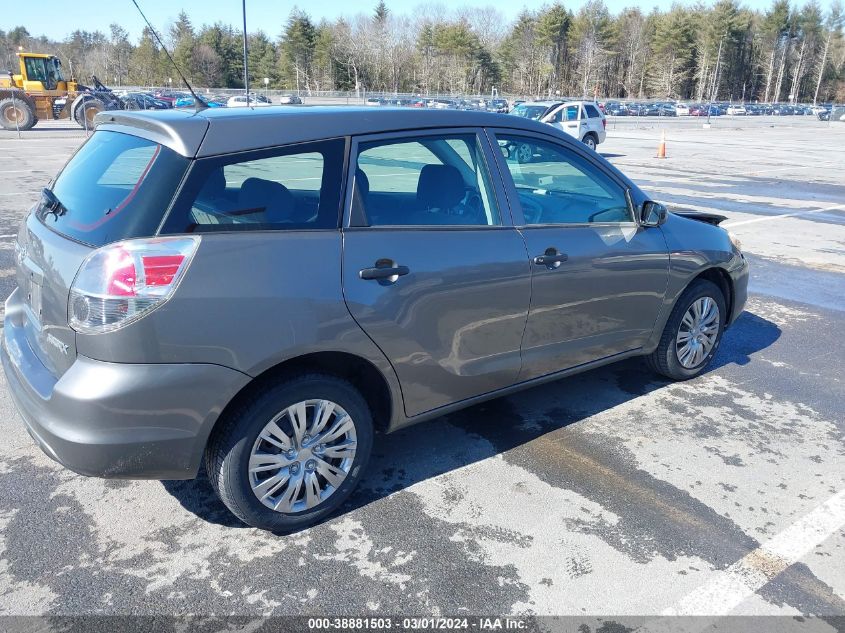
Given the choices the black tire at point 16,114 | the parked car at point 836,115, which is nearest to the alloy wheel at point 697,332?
the black tire at point 16,114

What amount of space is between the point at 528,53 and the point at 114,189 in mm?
110309

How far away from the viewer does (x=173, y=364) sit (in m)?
2.49

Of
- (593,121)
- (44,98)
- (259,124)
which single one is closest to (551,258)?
(259,124)

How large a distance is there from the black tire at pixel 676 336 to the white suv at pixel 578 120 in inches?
750

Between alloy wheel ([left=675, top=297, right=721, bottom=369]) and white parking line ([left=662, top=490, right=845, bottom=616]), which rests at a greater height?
alloy wheel ([left=675, top=297, right=721, bottom=369])

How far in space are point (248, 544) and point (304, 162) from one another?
1.68 metres

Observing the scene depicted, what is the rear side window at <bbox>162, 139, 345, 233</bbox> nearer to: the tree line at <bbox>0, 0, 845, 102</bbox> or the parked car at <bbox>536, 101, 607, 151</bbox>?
the parked car at <bbox>536, 101, 607, 151</bbox>

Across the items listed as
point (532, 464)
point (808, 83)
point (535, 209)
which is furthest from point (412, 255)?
point (808, 83)

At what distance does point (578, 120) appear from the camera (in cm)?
2300

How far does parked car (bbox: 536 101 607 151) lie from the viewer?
22875 millimetres

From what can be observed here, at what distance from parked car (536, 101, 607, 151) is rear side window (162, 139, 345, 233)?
2087 cm

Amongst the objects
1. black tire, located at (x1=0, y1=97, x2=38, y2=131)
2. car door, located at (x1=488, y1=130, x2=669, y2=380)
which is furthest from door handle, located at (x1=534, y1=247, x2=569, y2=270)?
black tire, located at (x1=0, y1=97, x2=38, y2=131)

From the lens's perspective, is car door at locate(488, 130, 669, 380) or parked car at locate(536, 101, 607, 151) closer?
car door at locate(488, 130, 669, 380)

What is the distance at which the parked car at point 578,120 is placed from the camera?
22875 millimetres
